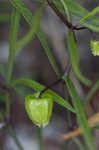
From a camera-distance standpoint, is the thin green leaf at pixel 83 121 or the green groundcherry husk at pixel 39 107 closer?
the thin green leaf at pixel 83 121

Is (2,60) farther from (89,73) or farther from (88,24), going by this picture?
(88,24)

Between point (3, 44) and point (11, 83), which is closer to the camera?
point (11, 83)

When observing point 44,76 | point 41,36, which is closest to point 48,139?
point 44,76

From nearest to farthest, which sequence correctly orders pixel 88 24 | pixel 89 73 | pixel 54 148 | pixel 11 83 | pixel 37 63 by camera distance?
1. pixel 88 24
2. pixel 11 83
3. pixel 54 148
4. pixel 89 73
5. pixel 37 63

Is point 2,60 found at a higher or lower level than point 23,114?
higher

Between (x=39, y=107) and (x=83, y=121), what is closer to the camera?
(x=83, y=121)

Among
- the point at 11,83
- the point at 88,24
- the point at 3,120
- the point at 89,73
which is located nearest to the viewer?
the point at 88,24

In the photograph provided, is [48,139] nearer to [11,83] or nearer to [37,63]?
[37,63]

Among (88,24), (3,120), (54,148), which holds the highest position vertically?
(88,24)

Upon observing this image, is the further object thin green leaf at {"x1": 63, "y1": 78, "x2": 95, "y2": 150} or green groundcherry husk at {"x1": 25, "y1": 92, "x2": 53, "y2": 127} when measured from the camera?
green groundcherry husk at {"x1": 25, "y1": 92, "x2": 53, "y2": 127}
